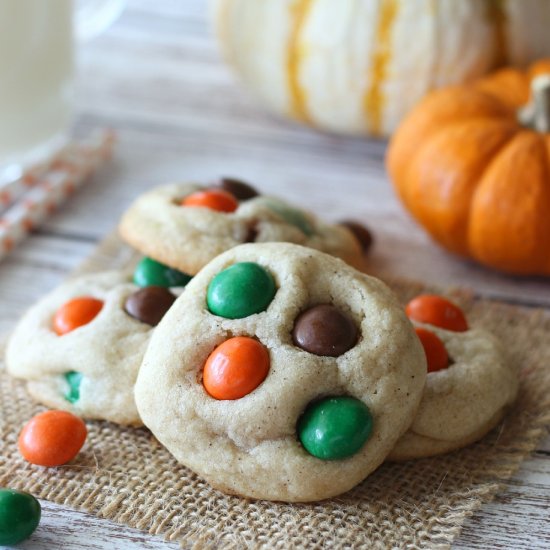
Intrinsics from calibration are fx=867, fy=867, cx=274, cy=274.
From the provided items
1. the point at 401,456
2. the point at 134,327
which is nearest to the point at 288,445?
the point at 401,456

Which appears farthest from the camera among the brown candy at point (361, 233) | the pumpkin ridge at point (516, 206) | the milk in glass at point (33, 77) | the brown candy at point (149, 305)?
→ the milk in glass at point (33, 77)

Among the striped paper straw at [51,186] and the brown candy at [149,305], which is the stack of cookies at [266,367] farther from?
the striped paper straw at [51,186]

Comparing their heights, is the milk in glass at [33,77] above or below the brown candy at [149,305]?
above

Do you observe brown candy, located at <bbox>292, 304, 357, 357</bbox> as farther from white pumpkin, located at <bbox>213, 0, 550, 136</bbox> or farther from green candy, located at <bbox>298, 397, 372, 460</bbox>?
white pumpkin, located at <bbox>213, 0, 550, 136</bbox>

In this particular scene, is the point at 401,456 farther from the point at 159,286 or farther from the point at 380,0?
the point at 380,0

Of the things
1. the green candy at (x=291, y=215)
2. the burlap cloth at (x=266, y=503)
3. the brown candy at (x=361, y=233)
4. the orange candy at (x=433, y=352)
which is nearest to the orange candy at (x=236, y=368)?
the burlap cloth at (x=266, y=503)

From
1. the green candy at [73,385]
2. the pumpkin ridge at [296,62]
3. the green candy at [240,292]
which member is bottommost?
the green candy at [73,385]
